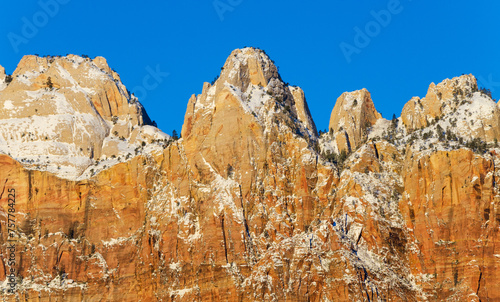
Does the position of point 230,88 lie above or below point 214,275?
above

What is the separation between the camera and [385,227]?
173 meters

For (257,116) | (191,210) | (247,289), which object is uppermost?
(257,116)

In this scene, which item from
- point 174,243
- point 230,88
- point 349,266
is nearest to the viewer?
point 349,266

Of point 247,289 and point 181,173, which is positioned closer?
point 247,289

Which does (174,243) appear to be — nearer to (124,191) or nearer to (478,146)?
(124,191)

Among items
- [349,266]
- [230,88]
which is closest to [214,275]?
[349,266]

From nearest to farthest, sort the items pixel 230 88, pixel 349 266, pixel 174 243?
pixel 349 266
pixel 174 243
pixel 230 88

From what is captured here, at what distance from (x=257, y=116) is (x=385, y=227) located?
30.6m

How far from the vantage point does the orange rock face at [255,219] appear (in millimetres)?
168125

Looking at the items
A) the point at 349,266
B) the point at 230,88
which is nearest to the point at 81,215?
the point at 230,88

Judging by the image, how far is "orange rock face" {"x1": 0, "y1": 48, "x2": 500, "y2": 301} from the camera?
168125 millimetres

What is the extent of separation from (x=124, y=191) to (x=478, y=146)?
5889 centimetres

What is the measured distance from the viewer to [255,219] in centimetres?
17738

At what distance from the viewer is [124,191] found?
18925cm
